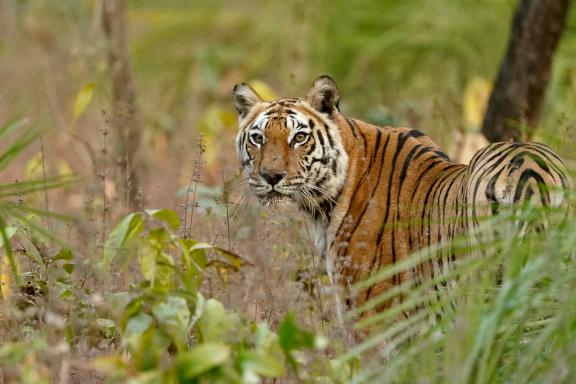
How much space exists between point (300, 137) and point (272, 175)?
9.7 inches

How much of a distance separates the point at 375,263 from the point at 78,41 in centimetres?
793

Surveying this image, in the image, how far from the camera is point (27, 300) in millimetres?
3773

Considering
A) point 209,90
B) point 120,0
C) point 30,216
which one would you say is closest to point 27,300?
point 30,216

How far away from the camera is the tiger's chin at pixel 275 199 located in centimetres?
459

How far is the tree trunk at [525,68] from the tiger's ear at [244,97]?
1.88 meters

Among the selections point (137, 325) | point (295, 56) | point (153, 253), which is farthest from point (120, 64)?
point (295, 56)

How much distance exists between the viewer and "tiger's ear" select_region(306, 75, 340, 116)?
4.78 meters

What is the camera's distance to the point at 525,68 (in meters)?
6.45

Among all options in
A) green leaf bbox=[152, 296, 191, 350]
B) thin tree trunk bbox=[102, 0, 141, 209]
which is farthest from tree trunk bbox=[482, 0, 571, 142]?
green leaf bbox=[152, 296, 191, 350]

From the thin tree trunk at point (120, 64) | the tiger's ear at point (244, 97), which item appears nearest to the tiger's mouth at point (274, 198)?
the tiger's ear at point (244, 97)

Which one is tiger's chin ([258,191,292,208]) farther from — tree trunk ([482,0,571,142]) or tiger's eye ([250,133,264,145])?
tree trunk ([482,0,571,142])

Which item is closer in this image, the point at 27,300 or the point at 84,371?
the point at 84,371

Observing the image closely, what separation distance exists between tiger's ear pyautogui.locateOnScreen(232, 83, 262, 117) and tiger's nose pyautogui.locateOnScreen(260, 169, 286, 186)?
21.4 inches

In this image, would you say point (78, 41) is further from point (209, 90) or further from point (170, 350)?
point (170, 350)
